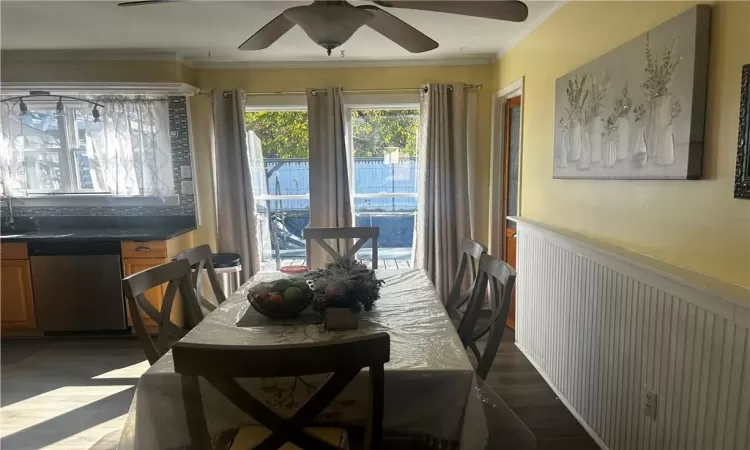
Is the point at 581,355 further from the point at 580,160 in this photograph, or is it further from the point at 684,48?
the point at 684,48

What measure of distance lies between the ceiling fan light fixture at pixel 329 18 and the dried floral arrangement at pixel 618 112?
44.2 inches

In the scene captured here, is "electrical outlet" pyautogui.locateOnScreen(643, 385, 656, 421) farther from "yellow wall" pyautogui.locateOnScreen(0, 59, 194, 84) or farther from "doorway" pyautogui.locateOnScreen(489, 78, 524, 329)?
"yellow wall" pyautogui.locateOnScreen(0, 59, 194, 84)

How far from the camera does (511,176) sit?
388cm

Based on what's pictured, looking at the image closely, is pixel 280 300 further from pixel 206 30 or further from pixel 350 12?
pixel 206 30

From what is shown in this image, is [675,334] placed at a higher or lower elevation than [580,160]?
lower

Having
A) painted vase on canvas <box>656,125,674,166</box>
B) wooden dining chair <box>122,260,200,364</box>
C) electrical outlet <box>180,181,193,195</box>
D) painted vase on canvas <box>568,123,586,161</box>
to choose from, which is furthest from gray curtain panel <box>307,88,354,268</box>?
painted vase on canvas <box>656,125,674,166</box>

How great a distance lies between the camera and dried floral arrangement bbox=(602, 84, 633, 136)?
6.17 ft

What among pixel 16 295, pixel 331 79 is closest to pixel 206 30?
pixel 331 79

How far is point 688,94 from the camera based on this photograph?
151 cm

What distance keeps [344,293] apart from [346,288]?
24 millimetres

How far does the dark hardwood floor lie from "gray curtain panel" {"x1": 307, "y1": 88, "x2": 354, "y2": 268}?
166 centimetres

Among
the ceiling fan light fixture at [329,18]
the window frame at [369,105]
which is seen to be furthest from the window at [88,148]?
the ceiling fan light fixture at [329,18]

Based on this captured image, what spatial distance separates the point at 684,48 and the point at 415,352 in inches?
54.0

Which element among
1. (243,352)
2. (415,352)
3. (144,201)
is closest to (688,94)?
(415,352)
